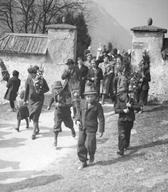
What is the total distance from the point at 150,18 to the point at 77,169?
7.13 meters

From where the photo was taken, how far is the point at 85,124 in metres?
7.36

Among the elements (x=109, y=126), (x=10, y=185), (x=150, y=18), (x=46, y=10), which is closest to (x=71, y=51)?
(x=150, y=18)

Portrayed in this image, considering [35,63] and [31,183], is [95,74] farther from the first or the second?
[31,183]

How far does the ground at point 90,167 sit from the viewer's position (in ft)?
20.8

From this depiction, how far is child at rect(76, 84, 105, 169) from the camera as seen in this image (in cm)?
730

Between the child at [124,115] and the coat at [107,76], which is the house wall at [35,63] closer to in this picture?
the coat at [107,76]

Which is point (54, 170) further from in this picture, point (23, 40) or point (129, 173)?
point (23, 40)

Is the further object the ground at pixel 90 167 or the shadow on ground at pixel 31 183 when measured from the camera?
the shadow on ground at pixel 31 183

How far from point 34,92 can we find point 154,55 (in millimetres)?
5206

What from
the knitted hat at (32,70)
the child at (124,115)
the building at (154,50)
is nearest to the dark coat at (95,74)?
the building at (154,50)

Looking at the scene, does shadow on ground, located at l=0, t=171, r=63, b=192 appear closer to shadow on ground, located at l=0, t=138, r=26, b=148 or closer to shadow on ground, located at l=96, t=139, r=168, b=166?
shadow on ground, located at l=96, t=139, r=168, b=166

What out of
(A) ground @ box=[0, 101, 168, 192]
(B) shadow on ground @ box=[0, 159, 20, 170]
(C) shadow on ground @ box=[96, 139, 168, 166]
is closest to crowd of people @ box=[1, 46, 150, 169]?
(C) shadow on ground @ box=[96, 139, 168, 166]

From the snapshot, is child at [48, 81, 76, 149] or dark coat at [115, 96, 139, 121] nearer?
dark coat at [115, 96, 139, 121]

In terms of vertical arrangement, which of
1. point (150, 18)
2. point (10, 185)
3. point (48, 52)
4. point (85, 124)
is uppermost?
point (150, 18)
